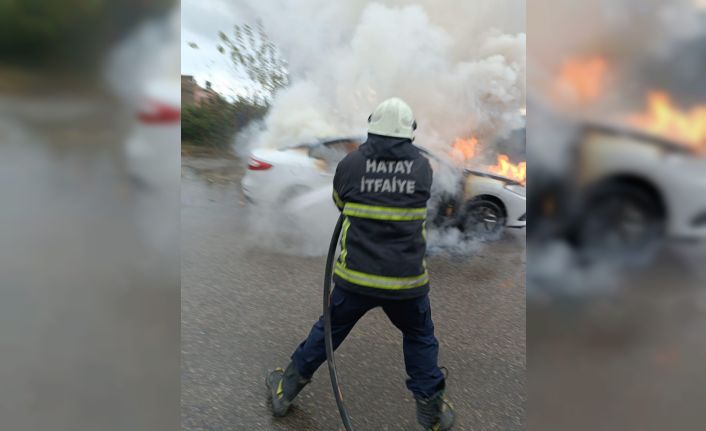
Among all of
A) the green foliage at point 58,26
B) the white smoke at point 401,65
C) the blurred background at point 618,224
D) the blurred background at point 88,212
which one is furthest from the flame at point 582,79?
the white smoke at point 401,65

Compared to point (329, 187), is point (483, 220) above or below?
below

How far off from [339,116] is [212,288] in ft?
5.41

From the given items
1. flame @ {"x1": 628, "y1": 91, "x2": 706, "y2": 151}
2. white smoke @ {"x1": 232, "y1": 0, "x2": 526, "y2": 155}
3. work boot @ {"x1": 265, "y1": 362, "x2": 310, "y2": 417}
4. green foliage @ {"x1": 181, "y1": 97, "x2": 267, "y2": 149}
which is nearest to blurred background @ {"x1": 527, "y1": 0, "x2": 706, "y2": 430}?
flame @ {"x1": 628, "y1": 91, "x2": 706, "y2": 151}

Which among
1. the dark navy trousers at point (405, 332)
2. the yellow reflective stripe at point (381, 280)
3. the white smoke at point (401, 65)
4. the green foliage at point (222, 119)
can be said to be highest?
the white smoke at point (401, 65)

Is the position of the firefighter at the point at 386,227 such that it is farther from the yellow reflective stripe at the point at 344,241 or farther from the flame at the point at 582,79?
the flame at the point at 582,79

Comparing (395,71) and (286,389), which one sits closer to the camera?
(286,389)

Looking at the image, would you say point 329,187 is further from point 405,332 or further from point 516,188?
point 405,332

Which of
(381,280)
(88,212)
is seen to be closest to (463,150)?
(381,280)

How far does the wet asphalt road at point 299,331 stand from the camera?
8.50ft

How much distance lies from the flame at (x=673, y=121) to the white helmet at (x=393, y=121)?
2.91ft

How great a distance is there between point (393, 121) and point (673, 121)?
3.42ft

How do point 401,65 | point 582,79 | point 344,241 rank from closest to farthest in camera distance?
point 582,79 < point 344,241 < point 401,65

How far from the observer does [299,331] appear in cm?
323

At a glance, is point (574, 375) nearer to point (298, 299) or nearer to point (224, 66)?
point (298, 299)
